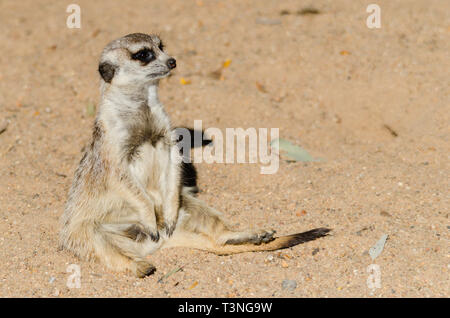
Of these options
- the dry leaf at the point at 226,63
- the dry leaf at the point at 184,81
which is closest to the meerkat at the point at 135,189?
the dry leaf at the point at 184,81

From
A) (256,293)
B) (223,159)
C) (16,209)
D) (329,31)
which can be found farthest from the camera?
(329,31)

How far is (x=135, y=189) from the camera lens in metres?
2.75

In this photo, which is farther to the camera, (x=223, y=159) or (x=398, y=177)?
(x=223, y=159)

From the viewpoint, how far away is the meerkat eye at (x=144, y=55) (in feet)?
8.70

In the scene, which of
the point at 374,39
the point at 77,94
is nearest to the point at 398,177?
the point at 374,39

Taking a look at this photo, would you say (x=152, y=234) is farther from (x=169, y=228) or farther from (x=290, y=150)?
(x=290, y=150)

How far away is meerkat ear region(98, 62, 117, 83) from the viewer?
2.65 m

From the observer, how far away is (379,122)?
386 cm

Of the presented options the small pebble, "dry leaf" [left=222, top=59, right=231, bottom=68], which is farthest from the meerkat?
"dry leaf" [left=222, top=59, right=231, bottom=68]

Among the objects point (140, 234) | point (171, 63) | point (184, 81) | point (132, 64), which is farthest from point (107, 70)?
point (184, 81)

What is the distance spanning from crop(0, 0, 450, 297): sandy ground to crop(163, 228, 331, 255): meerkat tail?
0.14 ft

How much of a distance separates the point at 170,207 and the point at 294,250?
0.69 m

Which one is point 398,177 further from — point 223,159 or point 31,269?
point 31,269

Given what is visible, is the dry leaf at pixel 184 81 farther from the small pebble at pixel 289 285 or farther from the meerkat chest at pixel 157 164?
the small pebble at pixel 289 285
